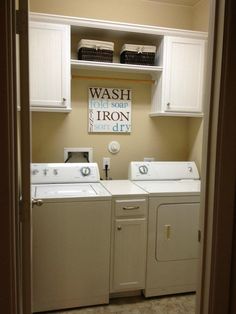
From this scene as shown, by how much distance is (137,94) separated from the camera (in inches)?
126

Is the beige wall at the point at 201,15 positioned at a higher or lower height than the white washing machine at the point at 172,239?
higher

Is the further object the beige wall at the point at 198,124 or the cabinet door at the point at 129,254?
the beige wall at the point at 198,124

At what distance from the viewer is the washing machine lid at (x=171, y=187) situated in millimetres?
2484

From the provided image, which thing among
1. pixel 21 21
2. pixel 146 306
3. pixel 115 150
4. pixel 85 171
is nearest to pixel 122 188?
pixel 85 171

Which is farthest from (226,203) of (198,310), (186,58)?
(186,58)

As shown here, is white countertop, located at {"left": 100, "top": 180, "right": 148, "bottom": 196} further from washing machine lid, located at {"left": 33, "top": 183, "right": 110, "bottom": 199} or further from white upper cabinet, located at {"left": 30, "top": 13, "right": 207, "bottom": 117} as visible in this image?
white upper cabinet, located at {"left": 30, "top": 13, "right": 207, "bottom": 117}

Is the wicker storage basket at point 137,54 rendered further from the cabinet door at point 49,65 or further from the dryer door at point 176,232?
the dryer door at point 176,232

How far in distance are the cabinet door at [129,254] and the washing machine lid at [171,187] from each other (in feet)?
0.89

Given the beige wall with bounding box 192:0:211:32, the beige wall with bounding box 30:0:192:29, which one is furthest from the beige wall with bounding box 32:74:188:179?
the beige wall with bounding box 192:0:211:32

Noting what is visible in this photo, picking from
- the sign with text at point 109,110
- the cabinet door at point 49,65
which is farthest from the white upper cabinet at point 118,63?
the sign with text at point 109,110

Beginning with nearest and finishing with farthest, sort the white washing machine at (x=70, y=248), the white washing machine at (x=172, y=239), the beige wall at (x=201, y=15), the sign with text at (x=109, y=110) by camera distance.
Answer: the white washing machine at (x=70, y=248) → the white washing machine at (x=172, y=239) → the beige wall at (x=201, y=15) → the sign with text at (x=109, y=110)

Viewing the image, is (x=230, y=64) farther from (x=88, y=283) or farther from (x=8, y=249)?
(x=88, y=283)

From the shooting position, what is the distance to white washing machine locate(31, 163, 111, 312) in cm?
222

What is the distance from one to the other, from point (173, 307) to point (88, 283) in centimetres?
72
